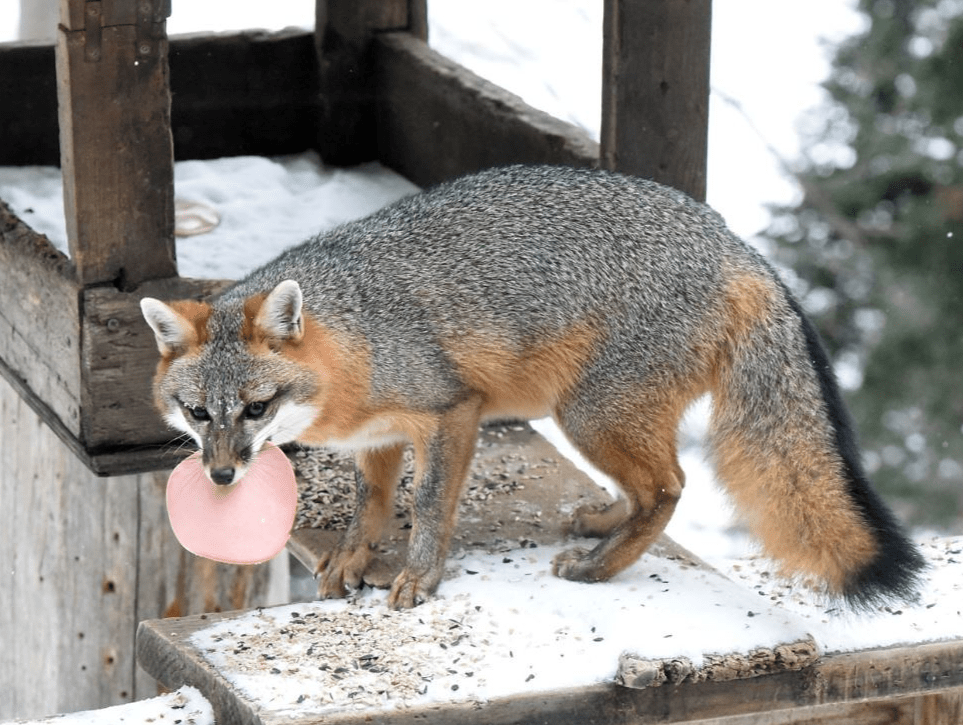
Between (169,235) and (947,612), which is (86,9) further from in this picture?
(947,612)

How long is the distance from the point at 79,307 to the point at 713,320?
1.79 meters

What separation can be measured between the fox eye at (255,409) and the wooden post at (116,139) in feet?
3.31

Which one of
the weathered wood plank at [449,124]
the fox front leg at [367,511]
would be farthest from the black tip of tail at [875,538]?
the weathered wood plank at [449,124]

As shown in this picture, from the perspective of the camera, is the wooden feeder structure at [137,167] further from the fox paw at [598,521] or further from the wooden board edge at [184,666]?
the fox paw at [598,521]

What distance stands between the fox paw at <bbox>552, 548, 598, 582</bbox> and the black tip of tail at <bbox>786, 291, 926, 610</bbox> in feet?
2.25

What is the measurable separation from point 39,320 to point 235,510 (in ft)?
4.37

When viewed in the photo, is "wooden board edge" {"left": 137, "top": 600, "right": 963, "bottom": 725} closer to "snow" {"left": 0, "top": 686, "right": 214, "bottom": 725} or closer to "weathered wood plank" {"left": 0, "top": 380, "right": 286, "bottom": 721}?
"snow" {"left": 0, "top": 686, "right": 214, "bottom": 725}

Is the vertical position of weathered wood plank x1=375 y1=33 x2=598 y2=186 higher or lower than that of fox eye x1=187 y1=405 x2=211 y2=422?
higher

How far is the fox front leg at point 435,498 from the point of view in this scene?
13.2 feet

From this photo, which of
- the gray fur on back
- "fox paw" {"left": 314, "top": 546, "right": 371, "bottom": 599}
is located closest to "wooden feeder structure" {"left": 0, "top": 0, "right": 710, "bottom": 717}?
the gray fur on back

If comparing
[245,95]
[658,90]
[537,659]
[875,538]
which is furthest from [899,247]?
[537,659]

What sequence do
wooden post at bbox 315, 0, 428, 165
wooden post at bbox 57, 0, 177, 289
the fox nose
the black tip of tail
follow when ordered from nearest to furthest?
the fox nose < the black tip of tail < wooden post at bbox 57, 0, 177, 289 < wooden post at bbox 315, 0, 428, 165

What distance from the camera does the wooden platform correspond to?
3.53m

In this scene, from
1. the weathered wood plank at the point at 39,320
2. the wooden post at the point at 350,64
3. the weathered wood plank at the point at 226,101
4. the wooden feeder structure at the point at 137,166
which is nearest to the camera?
the wooden feeder structure at the point at 137,166
